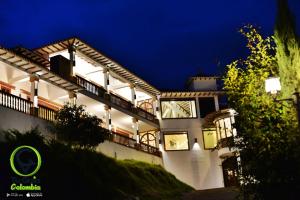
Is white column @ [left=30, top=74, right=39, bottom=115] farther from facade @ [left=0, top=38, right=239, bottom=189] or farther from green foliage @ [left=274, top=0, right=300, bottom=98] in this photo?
green foliage @ [left=274, top=0, right=300, bottom=98]

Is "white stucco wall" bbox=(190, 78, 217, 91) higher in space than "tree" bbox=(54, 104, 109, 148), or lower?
higher

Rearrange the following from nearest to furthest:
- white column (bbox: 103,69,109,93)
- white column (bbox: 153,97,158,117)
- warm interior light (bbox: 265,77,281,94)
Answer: warm interior light (bbox: 265,77,281,94), white column (bbox: 103,69,109,93), white column (bbox: 153,97,158,117)

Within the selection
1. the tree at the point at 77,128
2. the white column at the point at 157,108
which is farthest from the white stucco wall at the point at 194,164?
the tree at the point at 77,128

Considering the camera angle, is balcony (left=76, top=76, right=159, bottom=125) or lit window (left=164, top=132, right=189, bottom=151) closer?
balcony (left=76, top=76, right=159, bottom=125)

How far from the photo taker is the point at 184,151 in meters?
44.9

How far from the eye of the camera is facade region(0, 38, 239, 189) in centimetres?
2884

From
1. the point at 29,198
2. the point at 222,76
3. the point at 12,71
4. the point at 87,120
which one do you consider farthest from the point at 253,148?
the point at 12,71

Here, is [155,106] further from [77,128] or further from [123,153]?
[77,128]

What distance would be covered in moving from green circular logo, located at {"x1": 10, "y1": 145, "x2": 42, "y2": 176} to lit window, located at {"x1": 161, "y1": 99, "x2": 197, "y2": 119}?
2354 centimetres

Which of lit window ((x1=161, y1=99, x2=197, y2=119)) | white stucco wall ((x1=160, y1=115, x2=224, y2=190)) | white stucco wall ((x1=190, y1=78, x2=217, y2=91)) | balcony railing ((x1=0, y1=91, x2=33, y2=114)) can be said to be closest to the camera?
balcony railing ((x1=0, y1=91, x2=33, y2=114))

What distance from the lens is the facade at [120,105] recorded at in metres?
28.8

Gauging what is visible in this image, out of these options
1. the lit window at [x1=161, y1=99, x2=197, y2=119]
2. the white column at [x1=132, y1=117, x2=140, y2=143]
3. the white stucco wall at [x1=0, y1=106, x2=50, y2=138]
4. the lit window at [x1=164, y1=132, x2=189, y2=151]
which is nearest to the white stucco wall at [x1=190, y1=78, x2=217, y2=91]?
the lit window at [x1=161, y1=99, x2=197, y2=119]

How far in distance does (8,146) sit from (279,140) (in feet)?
43.7

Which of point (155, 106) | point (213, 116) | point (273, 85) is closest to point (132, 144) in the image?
point (155, 106)
